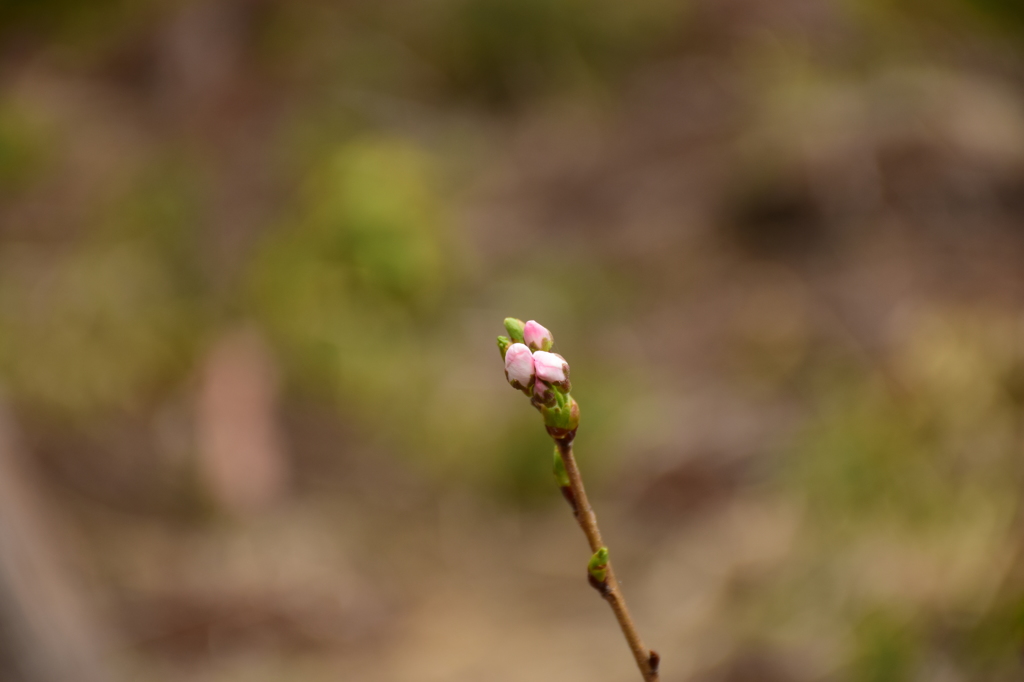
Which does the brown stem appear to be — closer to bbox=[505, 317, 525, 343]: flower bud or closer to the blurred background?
bbox=[505, 317, 525, 343]: flower bud

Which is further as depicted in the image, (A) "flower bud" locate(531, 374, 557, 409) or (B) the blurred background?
(B) the blurred background

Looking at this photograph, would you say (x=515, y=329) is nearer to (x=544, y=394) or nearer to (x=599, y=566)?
(x=544, y=394)

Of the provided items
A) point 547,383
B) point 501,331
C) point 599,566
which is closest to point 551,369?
point 547,383

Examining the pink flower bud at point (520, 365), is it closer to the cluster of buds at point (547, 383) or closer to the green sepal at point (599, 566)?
the cluster of buds at point (547, 383)

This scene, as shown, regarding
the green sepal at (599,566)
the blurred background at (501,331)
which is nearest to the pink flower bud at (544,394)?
the green sepal at (599,566)

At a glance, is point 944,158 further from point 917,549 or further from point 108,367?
point 108,367

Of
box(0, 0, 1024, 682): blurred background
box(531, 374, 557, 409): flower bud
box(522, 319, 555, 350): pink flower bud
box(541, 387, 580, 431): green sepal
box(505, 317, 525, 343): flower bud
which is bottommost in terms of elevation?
box(541, 387, 580, 431): green sepal

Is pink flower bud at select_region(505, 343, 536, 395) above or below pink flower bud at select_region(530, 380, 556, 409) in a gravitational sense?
above

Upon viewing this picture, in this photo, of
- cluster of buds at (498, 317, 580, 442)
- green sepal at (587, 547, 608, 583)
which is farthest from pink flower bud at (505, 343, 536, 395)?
green sepal at (587, 547, 608, 583)
